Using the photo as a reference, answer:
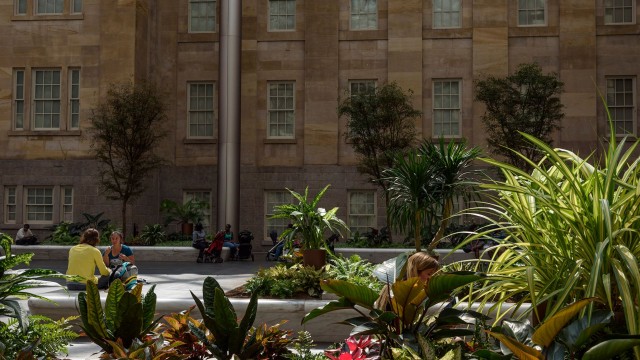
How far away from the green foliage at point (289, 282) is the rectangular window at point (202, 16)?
22.6 meters

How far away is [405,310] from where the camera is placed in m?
4.63

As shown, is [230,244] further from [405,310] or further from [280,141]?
[405,310]

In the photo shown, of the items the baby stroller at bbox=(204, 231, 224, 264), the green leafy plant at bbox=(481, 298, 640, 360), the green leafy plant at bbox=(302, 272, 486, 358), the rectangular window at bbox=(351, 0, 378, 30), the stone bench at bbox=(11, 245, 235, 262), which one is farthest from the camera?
the rectangular window at bbox=(351, 0, 378, 30)

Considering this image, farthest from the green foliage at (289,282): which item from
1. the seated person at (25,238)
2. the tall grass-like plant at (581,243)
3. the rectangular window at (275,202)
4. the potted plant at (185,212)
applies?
the rectangular window at (275,202)

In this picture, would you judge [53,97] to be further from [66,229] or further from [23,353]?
[23,353]

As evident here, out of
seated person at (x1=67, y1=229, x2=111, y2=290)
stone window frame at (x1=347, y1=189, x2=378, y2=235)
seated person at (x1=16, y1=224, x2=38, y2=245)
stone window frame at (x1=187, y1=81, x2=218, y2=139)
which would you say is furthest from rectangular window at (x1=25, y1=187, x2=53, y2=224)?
seated person at (x1=67, y1=229, x2=111, y2=290)

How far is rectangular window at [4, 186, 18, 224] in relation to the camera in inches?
1240

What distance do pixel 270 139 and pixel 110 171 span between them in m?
6.49

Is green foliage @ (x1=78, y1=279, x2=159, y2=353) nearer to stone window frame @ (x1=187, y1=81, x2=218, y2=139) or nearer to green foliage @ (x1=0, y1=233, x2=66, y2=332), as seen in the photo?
green foliage @ (x1=0, y1=233, x2=66, y2=332)

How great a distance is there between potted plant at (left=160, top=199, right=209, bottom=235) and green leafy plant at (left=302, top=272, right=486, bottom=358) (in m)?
25.8

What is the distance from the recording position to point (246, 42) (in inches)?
1257

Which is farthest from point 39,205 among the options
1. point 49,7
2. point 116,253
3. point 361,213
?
point 116,253

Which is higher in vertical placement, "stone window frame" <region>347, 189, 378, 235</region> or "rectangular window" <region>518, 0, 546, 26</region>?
"rectangular window" <region>518, 0, 546, 26</region>

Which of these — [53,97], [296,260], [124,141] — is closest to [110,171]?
[124,141]
